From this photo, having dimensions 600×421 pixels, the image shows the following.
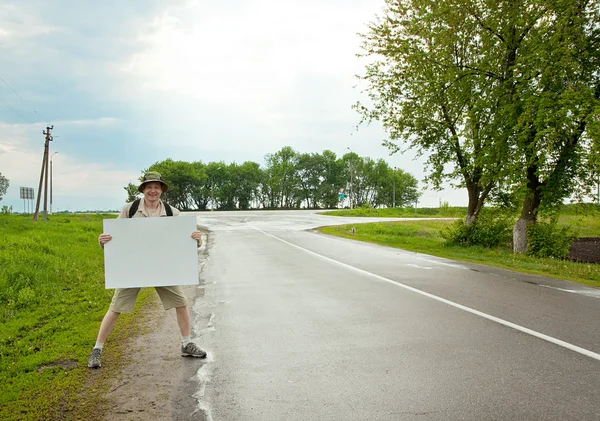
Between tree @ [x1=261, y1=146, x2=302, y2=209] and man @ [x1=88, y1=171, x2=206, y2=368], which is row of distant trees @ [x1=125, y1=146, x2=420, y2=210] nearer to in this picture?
tree @ [x1=261, y1=146, x2=302, y2=209]

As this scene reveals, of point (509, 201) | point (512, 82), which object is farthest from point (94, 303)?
point (509, 201)

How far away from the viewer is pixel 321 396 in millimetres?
4066

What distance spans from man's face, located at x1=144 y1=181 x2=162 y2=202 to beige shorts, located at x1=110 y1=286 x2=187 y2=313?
1024mm

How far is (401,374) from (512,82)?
15600 mm

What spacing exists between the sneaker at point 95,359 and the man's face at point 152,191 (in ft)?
5.75

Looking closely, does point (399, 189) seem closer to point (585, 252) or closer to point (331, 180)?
point (331, 180)

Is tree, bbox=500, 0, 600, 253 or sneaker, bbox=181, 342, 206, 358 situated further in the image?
tree, bbox=500, 0, 600, 253

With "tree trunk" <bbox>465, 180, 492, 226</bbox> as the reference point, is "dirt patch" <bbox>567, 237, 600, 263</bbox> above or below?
below

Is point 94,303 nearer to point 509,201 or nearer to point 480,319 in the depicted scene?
point 480,319

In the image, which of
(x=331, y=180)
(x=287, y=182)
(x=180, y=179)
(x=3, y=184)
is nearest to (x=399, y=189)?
(x=331, y=180)

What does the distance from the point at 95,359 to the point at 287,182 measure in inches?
4609

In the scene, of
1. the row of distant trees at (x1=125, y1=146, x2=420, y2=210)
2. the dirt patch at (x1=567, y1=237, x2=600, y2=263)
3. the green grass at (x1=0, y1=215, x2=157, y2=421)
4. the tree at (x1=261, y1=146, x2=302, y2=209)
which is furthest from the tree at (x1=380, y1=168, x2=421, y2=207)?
the green grass at (x1=0, y1=215, x2=157, y2=421)

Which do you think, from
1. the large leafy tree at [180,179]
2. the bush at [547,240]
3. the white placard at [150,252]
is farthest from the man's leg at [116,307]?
the large leafy tree at [180,179]

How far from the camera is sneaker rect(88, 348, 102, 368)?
4.92 m
